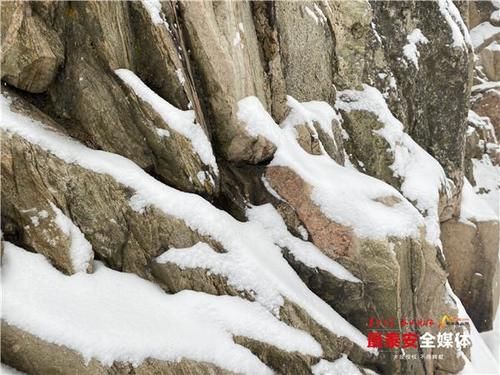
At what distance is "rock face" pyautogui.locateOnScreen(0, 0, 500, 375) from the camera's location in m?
7.78

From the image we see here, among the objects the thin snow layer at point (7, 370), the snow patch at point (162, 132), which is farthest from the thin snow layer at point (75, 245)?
the snow patch at point (162, 132)

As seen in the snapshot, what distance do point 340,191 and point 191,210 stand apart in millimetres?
4429

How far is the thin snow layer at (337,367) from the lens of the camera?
29.2 ft

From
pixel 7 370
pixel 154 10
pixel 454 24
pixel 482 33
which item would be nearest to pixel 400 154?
pixel 454 24

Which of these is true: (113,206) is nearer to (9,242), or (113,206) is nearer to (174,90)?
(9,242)

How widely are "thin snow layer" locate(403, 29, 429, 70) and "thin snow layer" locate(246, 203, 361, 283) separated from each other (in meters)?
12.3

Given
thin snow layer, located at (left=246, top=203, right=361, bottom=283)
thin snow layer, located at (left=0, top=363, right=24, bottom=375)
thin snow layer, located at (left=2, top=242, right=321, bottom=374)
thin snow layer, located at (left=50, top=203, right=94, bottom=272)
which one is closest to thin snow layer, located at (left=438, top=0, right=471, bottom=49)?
thin snow layer, located at (left=246, top=203, right=361, bottom=283)

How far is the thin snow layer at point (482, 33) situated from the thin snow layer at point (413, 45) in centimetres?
1805

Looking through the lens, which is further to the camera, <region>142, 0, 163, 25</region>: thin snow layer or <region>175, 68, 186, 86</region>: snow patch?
<region>175, 68, 186, 86</region>: snow patch

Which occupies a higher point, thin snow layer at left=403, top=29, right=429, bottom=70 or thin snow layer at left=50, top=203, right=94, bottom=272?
thin snow layer at left=403, top=29, right=429, bottom=70

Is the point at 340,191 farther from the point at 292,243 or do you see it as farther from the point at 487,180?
the point at 487,180

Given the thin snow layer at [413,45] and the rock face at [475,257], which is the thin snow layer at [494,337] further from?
the thin snow layer at [413,45]

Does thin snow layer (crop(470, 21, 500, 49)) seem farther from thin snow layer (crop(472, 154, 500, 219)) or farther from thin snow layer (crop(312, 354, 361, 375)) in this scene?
thin snow layer (crop(312, 354, 361, 375))

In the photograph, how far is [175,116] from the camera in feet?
32.3
